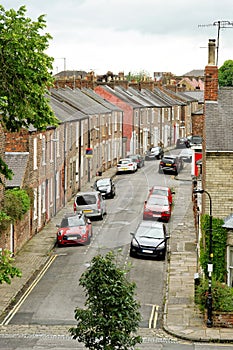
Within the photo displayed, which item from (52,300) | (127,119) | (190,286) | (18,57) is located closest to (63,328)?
(52,300)

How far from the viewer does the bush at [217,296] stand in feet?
79.2

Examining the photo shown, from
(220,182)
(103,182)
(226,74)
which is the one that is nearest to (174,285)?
(220,182)

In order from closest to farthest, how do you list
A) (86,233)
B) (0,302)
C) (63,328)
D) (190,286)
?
1. (63,328)
2. (0,302)
3. (190,286)
4. (86,233)

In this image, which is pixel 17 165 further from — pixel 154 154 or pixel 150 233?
pixel 154 154

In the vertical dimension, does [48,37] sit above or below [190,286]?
above

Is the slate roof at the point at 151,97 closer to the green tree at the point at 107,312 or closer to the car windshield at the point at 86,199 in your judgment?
the car windshield at the point at 86,199

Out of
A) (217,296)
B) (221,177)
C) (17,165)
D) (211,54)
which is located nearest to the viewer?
(217,296)

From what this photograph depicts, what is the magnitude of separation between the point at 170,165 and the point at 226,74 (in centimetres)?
6377

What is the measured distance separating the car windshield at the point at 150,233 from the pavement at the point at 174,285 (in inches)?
48.7

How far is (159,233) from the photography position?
111 ft

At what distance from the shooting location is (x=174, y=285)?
1142 inches

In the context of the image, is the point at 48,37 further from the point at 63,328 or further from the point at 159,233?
the point at 159,233

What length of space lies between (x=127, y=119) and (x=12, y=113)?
51996 millimetres

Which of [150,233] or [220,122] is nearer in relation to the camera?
[220,122]
